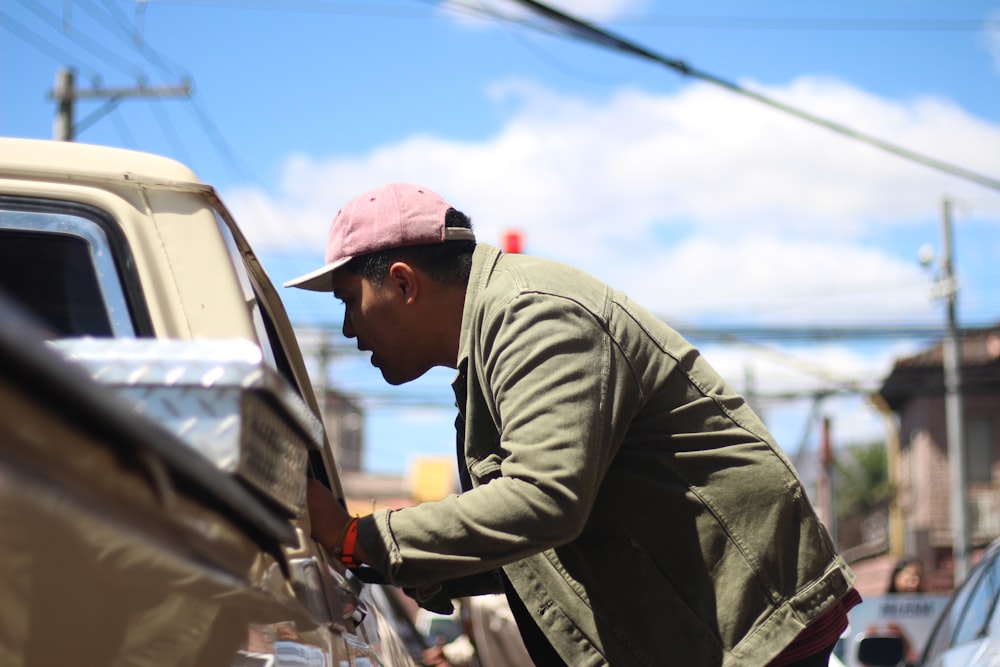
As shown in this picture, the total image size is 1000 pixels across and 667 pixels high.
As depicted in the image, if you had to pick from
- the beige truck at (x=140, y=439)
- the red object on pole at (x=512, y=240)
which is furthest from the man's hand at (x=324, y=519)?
the red object on pole at (x=512, y=240)

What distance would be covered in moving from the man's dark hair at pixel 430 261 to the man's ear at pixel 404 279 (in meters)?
0.01

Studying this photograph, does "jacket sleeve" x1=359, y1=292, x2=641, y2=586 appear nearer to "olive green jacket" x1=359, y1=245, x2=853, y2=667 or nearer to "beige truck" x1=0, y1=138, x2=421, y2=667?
"olive green jacket" x1=359, y1=245, x2=853, y2=667

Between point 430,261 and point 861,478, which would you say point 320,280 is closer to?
point 430,261

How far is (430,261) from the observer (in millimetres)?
2568

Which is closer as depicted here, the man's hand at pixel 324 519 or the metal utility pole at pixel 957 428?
A: the man's hand at pixel 324 519

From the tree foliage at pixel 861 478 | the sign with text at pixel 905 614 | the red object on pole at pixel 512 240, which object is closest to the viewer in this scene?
the red object on pole at pixel 512 240

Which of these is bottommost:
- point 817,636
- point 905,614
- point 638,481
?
point 905,614

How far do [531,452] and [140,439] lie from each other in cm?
124

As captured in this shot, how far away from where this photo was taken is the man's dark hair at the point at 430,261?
254 cm

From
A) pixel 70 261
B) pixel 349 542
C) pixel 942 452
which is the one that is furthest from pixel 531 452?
pixel 942 452

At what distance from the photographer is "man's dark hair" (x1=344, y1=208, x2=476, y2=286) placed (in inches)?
100

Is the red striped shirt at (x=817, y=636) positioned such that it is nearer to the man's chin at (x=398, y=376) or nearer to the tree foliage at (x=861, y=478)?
the man's chin at (x=398, y=376)

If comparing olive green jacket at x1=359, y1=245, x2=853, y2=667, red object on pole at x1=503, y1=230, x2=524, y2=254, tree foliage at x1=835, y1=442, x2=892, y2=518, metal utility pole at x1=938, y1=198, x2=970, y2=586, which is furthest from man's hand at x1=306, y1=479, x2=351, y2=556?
tree foliage at x1=835, y1=442, x2=892, y2=518

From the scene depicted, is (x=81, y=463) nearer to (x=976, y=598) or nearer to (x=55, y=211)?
(x=55, y=211)
